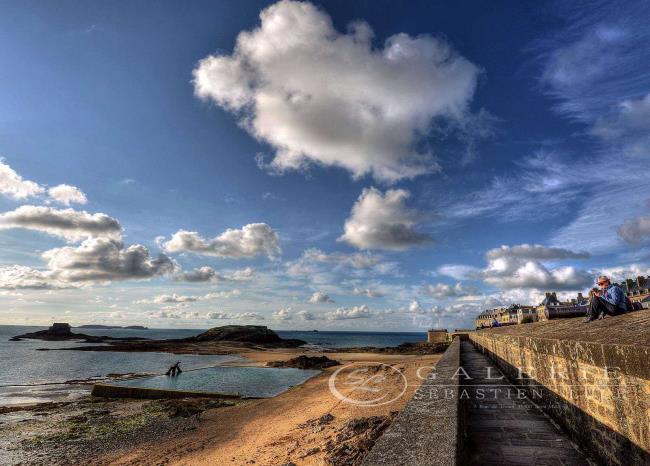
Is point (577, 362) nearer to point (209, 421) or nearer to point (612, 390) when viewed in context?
point (612, 390)

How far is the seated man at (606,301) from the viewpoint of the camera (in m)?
5.32

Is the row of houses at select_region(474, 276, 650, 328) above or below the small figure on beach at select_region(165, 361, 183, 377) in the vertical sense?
above

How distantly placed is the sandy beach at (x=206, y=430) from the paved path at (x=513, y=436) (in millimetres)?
2519

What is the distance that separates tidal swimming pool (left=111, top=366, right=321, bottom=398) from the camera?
72.8 feet

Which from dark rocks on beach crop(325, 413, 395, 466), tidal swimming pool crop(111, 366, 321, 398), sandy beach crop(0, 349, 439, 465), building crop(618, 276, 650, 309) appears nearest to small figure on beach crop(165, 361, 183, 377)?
tidal swimming pool crop(111, 366, 321, 398)

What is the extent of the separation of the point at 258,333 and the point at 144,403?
72.3 metres

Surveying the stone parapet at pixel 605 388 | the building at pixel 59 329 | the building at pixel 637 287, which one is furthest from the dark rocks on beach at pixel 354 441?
the building at pixel 59 329

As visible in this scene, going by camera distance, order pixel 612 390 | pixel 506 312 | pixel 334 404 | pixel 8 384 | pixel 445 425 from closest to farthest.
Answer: pixel 612 390
pixel 445 425
pixel 334 404
pixel 8 384
pixel 506 312

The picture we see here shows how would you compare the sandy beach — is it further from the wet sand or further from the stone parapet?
the stone parapet

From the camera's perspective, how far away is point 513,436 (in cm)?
476

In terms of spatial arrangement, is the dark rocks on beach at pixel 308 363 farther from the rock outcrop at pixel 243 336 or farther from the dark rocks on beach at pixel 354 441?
the rock outcrop at pixel 243 336

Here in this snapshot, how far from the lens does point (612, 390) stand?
3219mm

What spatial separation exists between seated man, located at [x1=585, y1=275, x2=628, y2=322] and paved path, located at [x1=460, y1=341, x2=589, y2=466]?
1.92 metres

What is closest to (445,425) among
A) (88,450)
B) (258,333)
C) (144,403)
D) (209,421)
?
(88,450)
